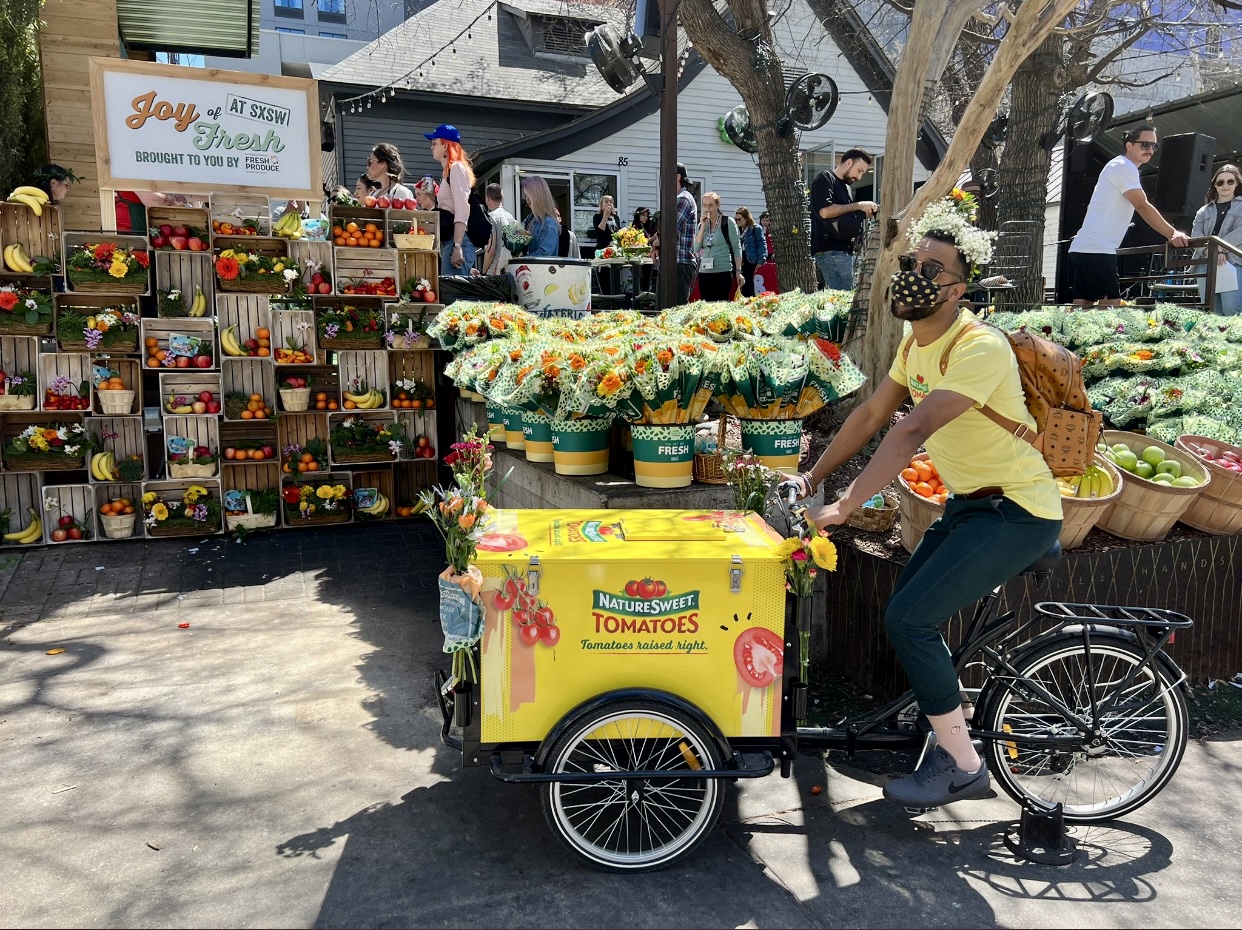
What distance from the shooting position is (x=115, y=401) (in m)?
7.35

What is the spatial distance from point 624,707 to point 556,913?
2.12 feet

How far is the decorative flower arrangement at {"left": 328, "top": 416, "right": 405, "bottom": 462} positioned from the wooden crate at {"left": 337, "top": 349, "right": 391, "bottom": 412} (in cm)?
20

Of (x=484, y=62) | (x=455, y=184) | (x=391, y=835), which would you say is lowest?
(x=391, y=835)

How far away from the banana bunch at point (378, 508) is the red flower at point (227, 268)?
2135 mm

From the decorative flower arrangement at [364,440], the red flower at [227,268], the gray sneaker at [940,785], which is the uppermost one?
the red flower at [227,268]

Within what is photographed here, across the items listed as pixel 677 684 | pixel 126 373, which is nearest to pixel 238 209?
pixel 126 373

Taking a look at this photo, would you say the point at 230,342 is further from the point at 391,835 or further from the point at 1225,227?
the point at 1225,227

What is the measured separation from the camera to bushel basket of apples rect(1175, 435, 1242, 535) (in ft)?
15.3

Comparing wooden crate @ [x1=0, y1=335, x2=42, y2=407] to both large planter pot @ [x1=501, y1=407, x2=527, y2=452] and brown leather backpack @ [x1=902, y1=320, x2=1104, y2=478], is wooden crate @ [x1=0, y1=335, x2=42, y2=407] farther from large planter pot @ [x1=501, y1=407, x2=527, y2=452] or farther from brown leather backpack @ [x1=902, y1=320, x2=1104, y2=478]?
brown leather backpack @ [x1=902, y1=320, x2=1104, y2=478]

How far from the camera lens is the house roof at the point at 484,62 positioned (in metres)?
17.7

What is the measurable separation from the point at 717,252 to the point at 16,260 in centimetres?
742

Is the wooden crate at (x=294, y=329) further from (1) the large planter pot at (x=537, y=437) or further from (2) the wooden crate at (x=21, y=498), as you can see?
(1) the large planter pot at (x=537, y=437)

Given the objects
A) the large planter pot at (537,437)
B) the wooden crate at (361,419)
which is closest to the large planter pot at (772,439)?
the large planter pot at (537,437)

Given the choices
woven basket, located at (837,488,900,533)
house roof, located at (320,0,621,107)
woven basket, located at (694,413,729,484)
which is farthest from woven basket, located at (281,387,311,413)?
house roof, located at (320,0,621,107)
